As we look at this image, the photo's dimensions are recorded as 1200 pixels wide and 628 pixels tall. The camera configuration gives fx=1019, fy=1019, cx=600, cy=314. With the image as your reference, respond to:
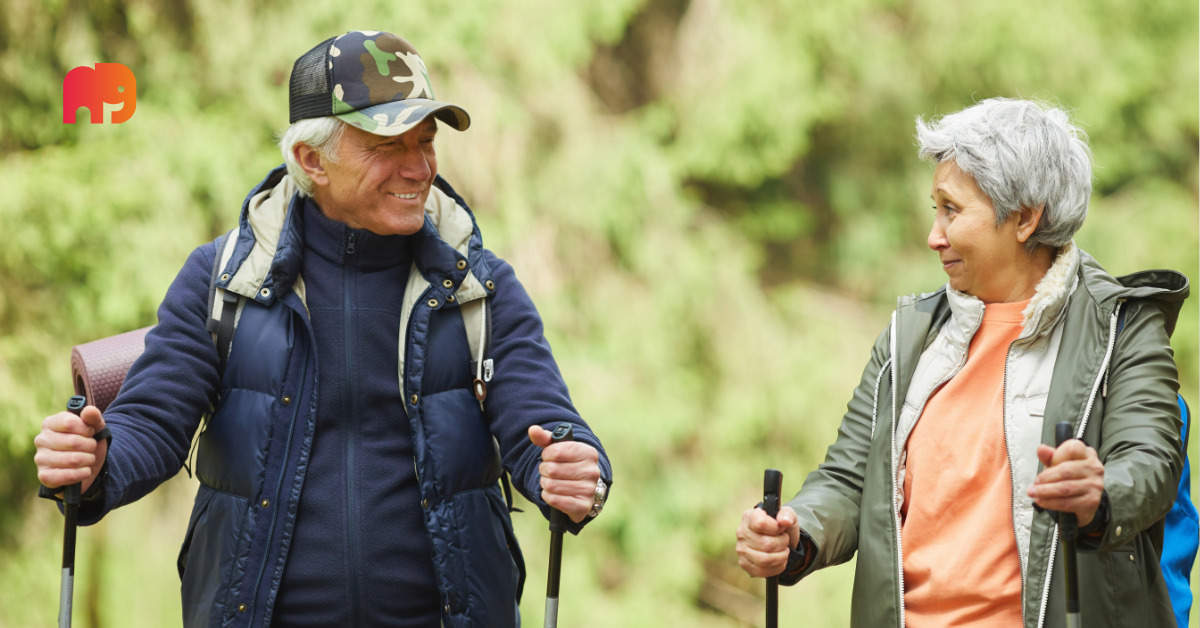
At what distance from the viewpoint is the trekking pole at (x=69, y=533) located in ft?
5.71

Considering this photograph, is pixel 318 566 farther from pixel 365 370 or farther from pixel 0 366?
pixel 0 366

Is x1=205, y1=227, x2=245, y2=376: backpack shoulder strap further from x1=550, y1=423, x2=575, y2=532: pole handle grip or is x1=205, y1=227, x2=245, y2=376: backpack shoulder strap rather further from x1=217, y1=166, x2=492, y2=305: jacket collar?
x1=550, y1=423, x2=575, y2=532: pole handle grip

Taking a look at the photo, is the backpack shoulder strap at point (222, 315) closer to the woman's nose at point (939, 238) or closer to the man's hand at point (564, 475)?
the man's hand at point (564, 475)

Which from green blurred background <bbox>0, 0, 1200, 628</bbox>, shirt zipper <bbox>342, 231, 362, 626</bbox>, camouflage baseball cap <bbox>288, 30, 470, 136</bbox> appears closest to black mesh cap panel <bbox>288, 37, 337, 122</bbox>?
camouflage baseball cap <bbox>288, 30, 470, 136</bbox>

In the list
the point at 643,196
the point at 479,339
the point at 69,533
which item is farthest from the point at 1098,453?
the point at 643,196

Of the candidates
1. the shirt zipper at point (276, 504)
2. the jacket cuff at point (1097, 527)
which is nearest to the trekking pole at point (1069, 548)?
the jacket cuff at point (1097, 527)

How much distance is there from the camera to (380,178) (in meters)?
2.05

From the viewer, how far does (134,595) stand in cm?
416

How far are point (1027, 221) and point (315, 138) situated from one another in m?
1.39

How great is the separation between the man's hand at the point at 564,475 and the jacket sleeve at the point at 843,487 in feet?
1.29

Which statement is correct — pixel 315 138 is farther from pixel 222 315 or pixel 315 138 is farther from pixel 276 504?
pixel 276 504

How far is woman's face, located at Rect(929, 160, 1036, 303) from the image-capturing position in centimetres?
185

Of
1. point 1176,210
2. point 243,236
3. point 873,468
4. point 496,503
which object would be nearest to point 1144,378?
point 873,468

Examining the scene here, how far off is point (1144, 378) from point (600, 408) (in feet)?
10.2
